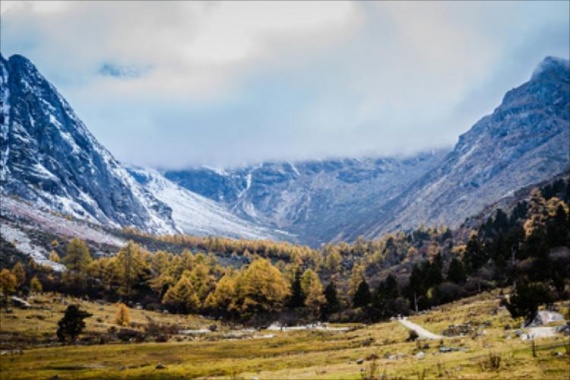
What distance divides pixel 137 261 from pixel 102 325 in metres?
63.1

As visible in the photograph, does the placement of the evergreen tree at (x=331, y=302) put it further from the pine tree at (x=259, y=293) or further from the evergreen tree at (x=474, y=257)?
the evergreen tree at (x=474, y=257)

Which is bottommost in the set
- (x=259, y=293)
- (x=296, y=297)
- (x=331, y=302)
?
(x=331, y=302)

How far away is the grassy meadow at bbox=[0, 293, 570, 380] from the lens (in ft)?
107

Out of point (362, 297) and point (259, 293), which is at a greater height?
point (259, 293)

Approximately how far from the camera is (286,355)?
219 ft

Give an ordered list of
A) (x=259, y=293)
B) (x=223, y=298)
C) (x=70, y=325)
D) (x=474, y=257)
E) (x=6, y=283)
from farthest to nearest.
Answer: (x=223, y=298)
(x=259, y=293)
(x=474, y=257)
(x=6, y=283)
(x=70, y=325)

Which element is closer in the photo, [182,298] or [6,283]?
[6,283]

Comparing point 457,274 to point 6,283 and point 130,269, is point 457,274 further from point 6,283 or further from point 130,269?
point 6,283

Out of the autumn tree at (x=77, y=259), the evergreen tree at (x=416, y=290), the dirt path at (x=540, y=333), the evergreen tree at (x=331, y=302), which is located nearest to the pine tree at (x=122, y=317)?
the evergreen tree at (x=331, y=302)

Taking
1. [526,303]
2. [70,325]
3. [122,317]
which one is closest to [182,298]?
[122,317]

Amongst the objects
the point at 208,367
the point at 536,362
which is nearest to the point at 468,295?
the point at 208,367

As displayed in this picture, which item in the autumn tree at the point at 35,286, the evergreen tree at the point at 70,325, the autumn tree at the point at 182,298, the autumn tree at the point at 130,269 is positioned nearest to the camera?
the evergreen tree at the point at 70,325

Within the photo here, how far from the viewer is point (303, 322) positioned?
137000 millimetres

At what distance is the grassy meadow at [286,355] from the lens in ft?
107
